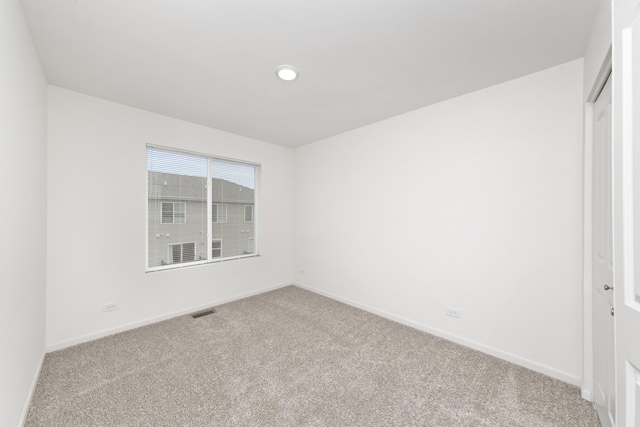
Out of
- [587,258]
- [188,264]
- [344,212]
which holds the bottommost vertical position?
[188,264]

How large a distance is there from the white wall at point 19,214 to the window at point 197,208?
3.56ft

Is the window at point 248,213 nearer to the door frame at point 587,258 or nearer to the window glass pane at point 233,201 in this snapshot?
the window glass pane at point 233,201

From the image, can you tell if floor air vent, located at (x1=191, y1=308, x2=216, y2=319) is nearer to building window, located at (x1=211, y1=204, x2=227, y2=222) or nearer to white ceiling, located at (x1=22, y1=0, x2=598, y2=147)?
building window, located at (x1=211, y1=204, x2=227, y2=222)

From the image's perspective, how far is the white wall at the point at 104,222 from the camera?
2.50m

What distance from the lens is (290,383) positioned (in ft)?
6.59

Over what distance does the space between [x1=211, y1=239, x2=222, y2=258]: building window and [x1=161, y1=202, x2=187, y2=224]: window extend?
53 cm

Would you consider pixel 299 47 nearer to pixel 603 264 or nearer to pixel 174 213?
pixel 603 264

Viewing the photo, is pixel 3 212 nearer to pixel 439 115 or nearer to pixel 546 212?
pixel 439 115

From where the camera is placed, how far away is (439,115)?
278 cm

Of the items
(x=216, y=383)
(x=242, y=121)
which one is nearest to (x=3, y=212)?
(x=216, y=383)

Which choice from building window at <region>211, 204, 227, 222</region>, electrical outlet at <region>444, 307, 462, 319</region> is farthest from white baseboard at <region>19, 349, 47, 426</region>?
electrical outlet at <region>444, 307, 462, 319</region>

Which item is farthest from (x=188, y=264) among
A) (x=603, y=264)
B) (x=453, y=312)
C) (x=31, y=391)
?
(x=603, y=264)

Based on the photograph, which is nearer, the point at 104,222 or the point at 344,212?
the point at 104,222

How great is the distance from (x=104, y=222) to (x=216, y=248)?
1.38m
